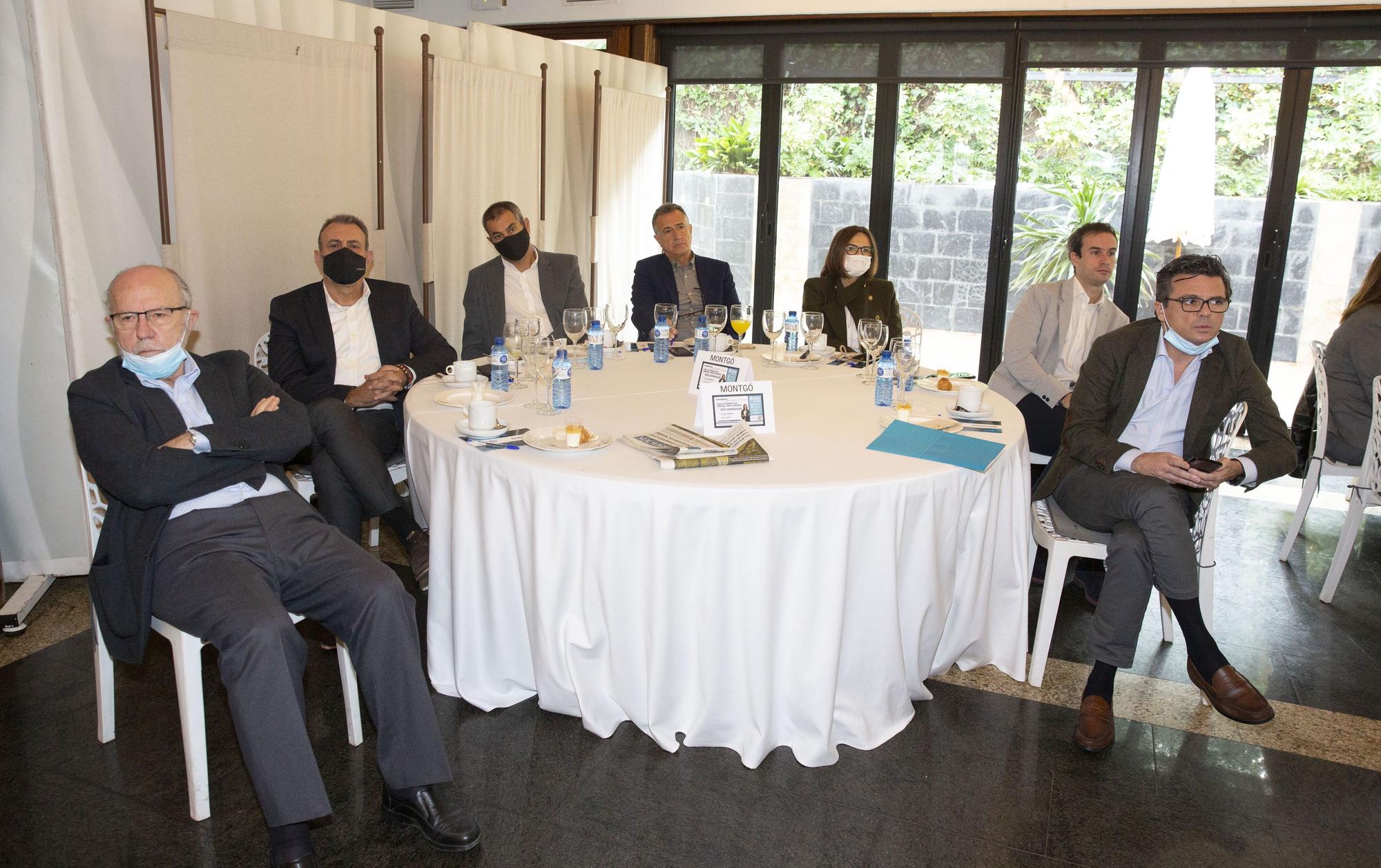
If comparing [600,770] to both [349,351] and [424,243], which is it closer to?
[349,351]

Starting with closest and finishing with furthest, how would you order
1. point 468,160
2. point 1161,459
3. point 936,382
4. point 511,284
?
point 1161,459
point 936,382
point 511,284
point 468,160

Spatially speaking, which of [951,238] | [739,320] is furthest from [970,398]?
[951,238]

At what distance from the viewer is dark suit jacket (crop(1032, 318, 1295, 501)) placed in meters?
3.01

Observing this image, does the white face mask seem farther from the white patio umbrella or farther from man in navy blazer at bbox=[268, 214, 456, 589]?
the white patio umbrella

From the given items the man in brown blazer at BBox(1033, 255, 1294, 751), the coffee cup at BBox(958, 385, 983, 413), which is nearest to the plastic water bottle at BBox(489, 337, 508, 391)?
the coffee cup at BBox(958, 385, 983, 413)

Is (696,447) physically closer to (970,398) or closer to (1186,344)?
(970,398)

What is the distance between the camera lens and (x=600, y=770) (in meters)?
2.54

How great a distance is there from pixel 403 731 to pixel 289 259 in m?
2.88

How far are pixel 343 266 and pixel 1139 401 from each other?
2.84m

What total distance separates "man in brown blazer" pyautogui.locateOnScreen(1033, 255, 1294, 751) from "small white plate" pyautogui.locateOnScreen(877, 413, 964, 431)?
0.43m

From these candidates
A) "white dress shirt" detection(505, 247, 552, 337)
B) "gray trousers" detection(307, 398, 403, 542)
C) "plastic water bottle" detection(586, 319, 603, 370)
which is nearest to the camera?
"gray trousers" detection(307, 398, 403, 542)

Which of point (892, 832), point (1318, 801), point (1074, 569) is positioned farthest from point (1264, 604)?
point (892, 832)

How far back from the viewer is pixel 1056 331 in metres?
4.34

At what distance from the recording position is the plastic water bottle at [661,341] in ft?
13.0
